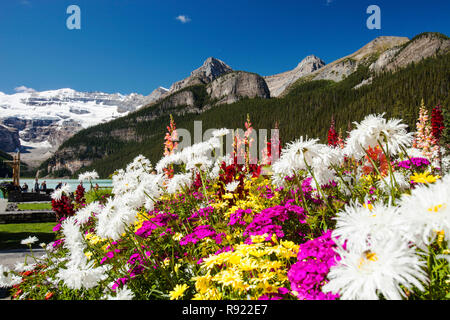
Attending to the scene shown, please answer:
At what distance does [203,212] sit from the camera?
123 inches

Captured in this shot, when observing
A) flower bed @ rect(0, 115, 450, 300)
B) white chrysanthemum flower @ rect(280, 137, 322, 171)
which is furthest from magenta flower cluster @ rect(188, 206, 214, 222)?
white chrysanthemum flower @ rect(280, 137, 322, 171)

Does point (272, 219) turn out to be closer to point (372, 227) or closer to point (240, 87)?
point (372, 227)

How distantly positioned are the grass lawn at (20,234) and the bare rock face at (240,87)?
155746 mm

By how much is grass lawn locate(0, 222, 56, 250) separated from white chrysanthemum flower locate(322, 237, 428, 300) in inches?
360

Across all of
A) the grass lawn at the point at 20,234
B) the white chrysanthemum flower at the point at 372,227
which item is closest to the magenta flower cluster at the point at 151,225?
the white chrysanthemum flower at the point at 372,227

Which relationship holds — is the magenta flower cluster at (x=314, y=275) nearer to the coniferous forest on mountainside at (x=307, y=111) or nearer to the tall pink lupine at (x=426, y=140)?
the coniferous forest on mountainside at (x=307, y=111)

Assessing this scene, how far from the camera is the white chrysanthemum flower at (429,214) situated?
838 millimetres

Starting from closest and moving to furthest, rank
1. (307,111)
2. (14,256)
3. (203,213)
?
(203,213) < (14,256) < (307,111)

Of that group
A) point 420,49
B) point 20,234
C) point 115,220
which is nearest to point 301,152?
point 115,220

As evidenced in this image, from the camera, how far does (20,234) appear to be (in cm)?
859

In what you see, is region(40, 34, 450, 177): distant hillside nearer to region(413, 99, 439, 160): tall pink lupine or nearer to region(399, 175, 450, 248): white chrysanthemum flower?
region(413, 99, 439, 160): tall pink lupine

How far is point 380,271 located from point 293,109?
4007 inches

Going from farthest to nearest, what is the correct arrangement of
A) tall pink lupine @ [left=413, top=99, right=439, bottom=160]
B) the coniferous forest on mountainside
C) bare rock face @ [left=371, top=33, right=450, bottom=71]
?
bare rock face @ [left=371, top=33, right=450, bottom=71] < the coniferous forest on mountainside < tall pink lupine @ [left=413, top=99, right=439, bottom=160]

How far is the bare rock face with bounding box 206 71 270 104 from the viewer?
16238 cm
